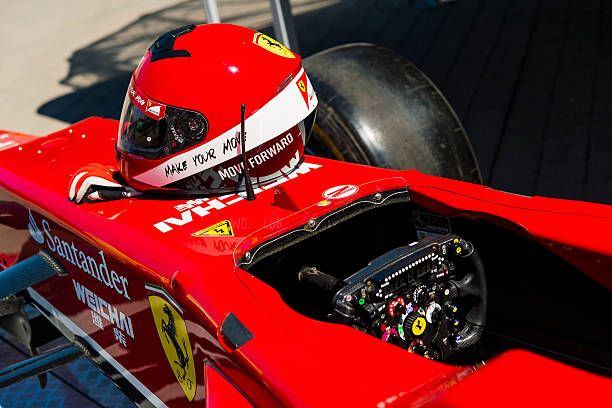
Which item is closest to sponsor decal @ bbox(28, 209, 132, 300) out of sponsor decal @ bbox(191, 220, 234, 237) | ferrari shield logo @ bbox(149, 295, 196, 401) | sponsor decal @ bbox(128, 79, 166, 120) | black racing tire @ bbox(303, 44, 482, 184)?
ferrari shield logo @ bbox(149, 295, 196, 401)

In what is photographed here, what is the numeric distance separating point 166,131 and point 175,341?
0.76m

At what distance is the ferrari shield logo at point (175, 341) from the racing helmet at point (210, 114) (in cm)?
54

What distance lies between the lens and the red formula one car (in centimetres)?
180

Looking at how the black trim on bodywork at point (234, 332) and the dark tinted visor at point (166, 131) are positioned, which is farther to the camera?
the dark tinted visor at point (166, 131)

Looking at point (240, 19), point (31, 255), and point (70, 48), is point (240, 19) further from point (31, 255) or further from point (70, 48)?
point (70, 48)

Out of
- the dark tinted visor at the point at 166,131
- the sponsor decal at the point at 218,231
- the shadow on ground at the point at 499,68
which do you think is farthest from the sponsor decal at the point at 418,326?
the shadow on ground at the point at 499,68

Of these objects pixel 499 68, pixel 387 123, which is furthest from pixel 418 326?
pixel 499 68

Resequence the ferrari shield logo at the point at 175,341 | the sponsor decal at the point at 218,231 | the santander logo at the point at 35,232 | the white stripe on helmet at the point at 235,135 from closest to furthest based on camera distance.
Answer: the ferrari shield logo at the point at 175,341, the sponsor decal at the point at 218,231, the white stripe on helmet at the point at 235,135, the santander logo at the point at 35,232

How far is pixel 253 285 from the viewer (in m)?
2.06

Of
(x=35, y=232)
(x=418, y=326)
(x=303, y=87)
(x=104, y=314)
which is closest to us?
(x=418, y=326)

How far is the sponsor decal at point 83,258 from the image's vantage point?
2.45 metres

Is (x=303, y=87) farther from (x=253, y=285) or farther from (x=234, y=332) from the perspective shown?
(x=234, y=332)

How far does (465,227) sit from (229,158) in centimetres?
86

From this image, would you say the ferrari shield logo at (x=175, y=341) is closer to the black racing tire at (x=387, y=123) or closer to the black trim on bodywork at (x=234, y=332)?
the black trim on bodywork at (x=234, y=332)
